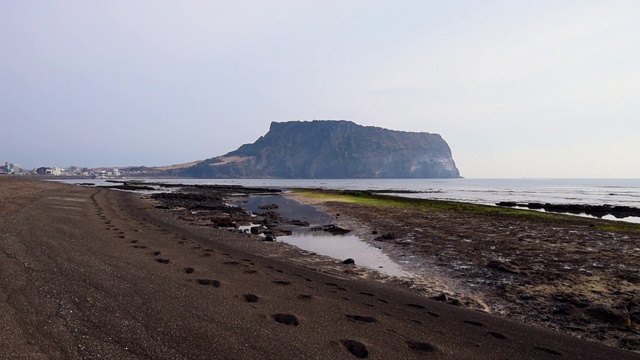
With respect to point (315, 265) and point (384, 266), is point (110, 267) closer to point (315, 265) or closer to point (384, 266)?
point (315, 265)

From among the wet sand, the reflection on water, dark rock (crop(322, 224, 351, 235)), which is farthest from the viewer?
dark rock (crop(322, 224, 351, 235))

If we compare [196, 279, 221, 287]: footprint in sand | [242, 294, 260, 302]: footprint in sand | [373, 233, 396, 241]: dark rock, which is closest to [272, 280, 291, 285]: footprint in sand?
[196, 279, 221, 287]: footprint in sand

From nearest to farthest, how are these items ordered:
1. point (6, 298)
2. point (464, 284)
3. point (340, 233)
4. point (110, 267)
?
1. point (6, 298)
2. point (110, 267)
3. point (464, 284)
4. point (340, 233)

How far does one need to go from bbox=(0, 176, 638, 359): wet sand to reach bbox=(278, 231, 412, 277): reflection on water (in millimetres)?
4504

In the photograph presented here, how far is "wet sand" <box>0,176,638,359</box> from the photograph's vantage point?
5.57m

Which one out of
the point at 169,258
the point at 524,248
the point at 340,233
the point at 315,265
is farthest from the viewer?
the point at 340,233

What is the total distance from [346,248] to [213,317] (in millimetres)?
14978

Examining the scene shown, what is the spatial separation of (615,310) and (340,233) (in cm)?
1810

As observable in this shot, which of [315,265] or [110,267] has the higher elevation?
[110,267]

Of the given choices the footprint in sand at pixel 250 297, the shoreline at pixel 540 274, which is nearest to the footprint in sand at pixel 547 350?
the shoreline at pixel 540 274

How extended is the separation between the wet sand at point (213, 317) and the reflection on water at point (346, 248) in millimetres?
4504

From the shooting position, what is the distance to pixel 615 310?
414 inches

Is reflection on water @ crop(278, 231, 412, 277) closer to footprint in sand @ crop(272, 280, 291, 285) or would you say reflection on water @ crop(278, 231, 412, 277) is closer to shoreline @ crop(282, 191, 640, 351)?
shoreline @ crop(282, 191, 640, 351)

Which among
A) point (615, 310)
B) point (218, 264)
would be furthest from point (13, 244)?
point (615, 310)
